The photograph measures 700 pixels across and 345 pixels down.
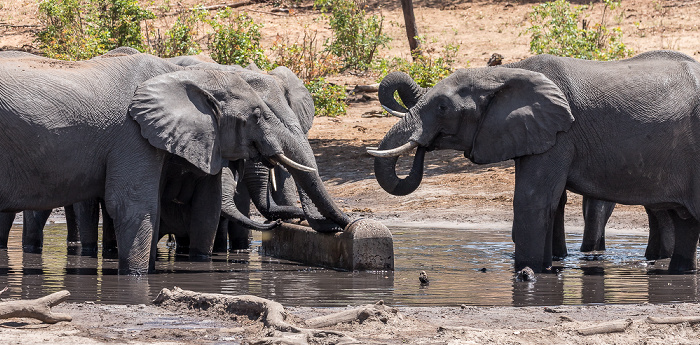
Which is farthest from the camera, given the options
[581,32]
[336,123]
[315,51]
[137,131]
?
[315,51]

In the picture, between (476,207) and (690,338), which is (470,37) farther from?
(690,338)

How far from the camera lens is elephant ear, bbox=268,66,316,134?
1263 centimetres

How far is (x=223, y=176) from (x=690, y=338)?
615 centimetres

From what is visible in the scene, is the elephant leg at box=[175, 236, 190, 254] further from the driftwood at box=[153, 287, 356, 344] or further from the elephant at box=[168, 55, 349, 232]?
the driftwood at box=[153, 287, 356, 344]

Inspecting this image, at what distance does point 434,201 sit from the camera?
1727 centimetres

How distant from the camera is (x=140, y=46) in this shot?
69.1ft

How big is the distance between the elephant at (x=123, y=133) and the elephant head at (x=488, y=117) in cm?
109

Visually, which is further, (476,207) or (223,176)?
(476,207)

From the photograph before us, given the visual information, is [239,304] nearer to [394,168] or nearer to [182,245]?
[394,168]

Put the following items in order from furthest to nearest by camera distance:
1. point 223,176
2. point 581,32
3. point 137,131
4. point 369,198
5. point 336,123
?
1. point 336,123
2. point 581,32
3. point 369,198
4. point 223,176
5. point 137,131

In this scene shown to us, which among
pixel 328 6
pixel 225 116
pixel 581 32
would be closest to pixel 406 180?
pixel 225 116

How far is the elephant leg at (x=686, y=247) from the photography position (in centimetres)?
1083

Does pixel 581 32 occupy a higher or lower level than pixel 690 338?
higher

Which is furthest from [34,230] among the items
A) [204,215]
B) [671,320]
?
[671,320]
